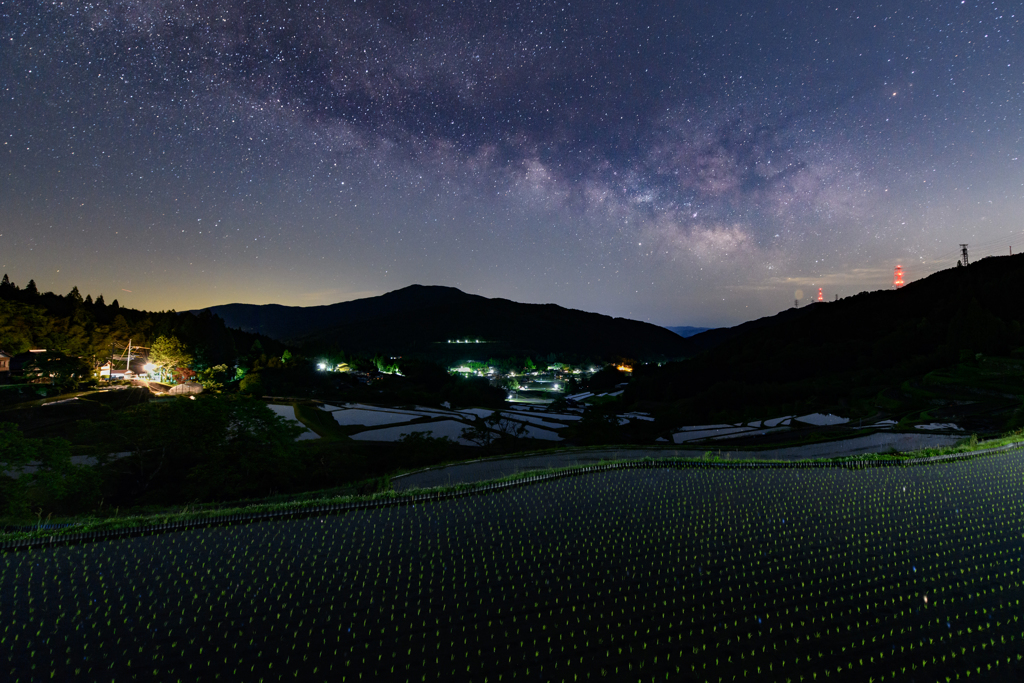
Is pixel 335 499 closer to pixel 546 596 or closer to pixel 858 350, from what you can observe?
pixel 546 596

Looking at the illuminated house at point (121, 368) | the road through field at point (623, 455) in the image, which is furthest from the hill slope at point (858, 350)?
the illuminated house at point (121, 368)

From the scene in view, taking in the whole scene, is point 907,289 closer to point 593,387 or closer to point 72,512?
point 593,387

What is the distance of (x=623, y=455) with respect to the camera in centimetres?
2397

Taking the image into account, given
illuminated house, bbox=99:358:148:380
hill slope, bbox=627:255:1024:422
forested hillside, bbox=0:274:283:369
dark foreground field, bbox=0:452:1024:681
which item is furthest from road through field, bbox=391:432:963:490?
illuminated house, bbox=99:358:148:380

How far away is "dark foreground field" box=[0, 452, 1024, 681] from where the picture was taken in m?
7.43

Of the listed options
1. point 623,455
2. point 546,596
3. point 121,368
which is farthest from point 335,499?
point 121,368

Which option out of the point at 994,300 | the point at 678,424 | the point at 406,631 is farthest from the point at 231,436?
the point at 994,300

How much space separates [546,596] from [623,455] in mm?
15370

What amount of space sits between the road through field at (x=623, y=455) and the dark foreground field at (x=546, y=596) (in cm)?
519

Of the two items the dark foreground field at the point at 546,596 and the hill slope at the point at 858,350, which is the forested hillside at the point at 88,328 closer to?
the dark foreground field at the point at 546,596

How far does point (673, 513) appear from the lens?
→ 14.6m

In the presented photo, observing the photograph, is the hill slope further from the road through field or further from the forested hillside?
the forested hillside

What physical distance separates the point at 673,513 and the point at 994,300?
314ft

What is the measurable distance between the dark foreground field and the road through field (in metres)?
5.19
